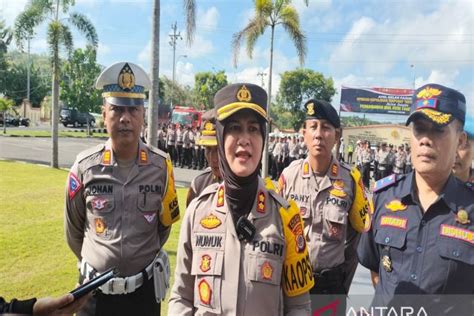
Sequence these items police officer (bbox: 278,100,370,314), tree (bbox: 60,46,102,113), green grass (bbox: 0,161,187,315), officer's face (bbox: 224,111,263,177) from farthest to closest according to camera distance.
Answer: tree (bbox: 60,46,102,113) → green grass (bbox: 0,161,187,315) → police officer (bbox: 278,100,370,314) → officer's face (bbox: 224,111,263,177)

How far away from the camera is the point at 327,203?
297 centimetres

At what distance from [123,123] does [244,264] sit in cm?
148

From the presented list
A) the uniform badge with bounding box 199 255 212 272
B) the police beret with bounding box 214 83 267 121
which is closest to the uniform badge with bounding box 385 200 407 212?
the police beret with bounding box 214 83 267 121

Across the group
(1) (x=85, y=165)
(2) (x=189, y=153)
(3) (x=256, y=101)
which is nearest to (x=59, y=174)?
(2) (x=189, y=153)

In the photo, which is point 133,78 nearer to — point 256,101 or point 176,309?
point 256,101

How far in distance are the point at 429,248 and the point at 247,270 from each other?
35.1 inches

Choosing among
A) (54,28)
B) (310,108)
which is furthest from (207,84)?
(310,108)

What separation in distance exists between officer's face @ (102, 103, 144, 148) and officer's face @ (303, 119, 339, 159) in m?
1.32

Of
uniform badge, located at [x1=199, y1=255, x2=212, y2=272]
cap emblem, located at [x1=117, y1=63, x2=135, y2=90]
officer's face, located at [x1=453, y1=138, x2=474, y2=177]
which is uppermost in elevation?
cap emblem, located at [x1=117, y1=63, x2=135, y2=90]

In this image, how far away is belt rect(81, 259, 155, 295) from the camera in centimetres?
254

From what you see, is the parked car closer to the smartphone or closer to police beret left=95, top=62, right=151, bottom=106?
police beret left=95, top=62, right=151, bottom=106

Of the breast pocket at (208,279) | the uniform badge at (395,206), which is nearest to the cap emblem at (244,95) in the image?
the breast pocket at (208,279)

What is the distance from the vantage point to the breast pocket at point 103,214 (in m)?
2.63

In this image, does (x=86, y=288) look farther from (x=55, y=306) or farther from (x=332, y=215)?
(x=332, y=215)
